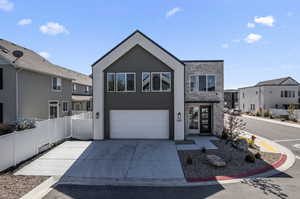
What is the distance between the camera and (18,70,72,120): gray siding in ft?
55.3

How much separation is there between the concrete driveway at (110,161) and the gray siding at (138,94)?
3099mm

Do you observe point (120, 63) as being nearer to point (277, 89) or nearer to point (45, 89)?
point (45, 89)

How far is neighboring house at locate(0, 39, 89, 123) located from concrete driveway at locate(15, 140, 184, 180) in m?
6.77

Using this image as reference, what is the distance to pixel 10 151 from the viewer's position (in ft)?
30.1

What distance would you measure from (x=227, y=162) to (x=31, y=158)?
36.4ft

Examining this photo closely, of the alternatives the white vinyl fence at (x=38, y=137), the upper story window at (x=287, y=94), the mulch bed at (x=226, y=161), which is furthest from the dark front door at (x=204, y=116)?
the upper story window at (x=287, y=94)

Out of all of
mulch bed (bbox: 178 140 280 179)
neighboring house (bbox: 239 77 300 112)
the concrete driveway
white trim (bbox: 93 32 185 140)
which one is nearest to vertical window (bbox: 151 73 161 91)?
white trim (bbox: 93 32 185 140)

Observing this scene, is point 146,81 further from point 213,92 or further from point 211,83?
point 213,92

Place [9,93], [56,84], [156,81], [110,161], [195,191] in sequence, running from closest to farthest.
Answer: [195,191], [110,161], [156,81], [9,93], [56,84]

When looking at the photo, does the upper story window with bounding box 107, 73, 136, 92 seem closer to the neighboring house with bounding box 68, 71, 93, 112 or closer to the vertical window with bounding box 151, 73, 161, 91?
the vertical window with bounding box 151, 73, 161, 91

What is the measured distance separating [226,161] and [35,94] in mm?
18270

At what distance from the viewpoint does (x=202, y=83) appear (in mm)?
16625

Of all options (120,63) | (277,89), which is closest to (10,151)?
(120,63)

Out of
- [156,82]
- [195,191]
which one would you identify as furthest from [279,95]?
[195,191]
